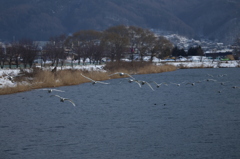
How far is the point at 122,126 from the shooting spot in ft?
80.2

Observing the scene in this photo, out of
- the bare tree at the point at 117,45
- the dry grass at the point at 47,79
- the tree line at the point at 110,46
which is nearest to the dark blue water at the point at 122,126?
the dry grass at the point at 47,79

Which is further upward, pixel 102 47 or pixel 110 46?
pixel 110 46

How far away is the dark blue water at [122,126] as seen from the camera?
1953 centimetres

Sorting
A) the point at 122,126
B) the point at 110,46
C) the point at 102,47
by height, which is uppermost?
the point at 110,46

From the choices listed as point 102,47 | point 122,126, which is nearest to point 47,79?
point 122,126

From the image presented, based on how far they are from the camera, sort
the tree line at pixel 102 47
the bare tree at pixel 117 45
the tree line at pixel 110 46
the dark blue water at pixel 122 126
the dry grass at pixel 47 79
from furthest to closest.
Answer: the bare tree at pixel 117 45
the tree line at pixel 110 46
the tree line at pixel 102 47
the dry grass at pixel 47 79
the dark blue water at pixel 122 126

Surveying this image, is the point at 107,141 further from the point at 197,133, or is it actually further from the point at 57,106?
the point at 57,106

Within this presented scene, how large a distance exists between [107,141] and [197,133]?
15.7 ft

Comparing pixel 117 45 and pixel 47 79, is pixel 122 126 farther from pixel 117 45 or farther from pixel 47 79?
pixel 117 45

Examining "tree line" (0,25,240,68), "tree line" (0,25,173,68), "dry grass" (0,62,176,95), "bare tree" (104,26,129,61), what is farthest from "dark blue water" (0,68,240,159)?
"bare tree" (104,26,129,61)

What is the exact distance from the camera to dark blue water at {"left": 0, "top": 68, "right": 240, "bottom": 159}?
1953 centimetres

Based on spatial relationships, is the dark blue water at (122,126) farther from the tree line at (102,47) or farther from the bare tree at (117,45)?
the bare tree at (117,45)

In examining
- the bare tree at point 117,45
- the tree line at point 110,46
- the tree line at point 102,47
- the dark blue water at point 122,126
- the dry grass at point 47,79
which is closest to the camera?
the dark blue water at point 122,126

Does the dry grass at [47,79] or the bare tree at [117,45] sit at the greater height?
the bare tree at [117,45]
